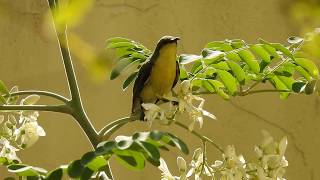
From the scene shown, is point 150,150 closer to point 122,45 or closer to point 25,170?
point 25,170

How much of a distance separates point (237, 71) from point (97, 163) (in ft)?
0.79

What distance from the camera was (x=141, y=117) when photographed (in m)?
0.61

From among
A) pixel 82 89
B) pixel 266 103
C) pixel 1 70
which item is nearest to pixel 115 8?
pixel 82 89

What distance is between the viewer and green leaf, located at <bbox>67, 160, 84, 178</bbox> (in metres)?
0.39

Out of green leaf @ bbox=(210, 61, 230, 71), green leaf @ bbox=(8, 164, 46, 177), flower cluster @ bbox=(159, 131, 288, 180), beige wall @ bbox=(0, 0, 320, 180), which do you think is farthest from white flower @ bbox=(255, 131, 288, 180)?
beige wall @ bbox=(0, 0, 320, 180)

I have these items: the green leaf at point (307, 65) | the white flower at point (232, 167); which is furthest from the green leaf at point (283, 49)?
the white flower at point (232, 167)

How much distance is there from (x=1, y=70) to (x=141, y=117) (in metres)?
1.12

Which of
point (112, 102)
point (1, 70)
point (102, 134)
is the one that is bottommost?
point (112, 102)

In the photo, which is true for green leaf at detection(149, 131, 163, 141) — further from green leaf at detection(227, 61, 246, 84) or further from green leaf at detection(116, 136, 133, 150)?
green leaf at detection(227, 61, 246, 84)

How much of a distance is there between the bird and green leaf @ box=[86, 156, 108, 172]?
205mm

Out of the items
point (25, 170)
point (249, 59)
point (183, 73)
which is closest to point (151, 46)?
point (183, 73)

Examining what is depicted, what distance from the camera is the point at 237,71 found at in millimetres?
602

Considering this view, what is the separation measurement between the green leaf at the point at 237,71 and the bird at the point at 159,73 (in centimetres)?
8

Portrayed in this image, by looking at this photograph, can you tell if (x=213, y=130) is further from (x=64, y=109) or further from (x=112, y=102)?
(x=64, y=109)
